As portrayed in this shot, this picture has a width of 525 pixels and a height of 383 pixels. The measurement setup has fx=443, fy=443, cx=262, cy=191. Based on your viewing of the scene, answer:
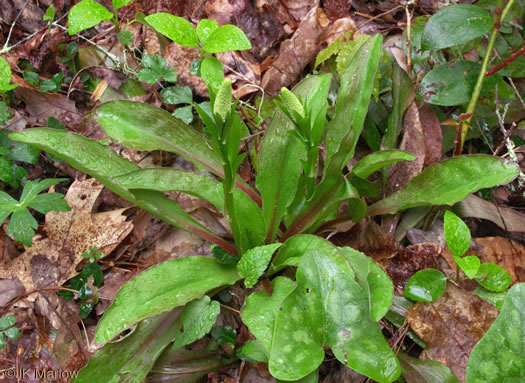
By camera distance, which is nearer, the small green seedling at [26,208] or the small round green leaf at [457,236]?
the small round green leaf at [457,236]

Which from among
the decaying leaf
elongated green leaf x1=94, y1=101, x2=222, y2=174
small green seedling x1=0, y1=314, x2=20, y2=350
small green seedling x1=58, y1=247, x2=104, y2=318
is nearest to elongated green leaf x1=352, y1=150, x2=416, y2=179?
the decaying leaf

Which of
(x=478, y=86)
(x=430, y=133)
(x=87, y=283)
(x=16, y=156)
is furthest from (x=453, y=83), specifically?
(x=16, y=156)

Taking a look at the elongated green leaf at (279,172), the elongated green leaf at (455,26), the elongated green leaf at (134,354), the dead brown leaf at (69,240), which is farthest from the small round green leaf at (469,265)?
the dead brown leaf at (69,240)

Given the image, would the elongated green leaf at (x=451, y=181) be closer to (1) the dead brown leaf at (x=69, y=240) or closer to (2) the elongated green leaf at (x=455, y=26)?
(2) the elongated green leaf at (x=455, y=26)

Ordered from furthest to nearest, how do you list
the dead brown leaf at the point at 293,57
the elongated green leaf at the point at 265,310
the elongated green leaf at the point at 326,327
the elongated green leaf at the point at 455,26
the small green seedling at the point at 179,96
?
1. the dead brown leaf at the point at 293,57
2. the small green seedling at the point at 179,96
3. the elongated green leaf at the point at 455,26
4. the elongated green leaf at the point at 265,310
5. the elongated green leaf at the point at 326,327

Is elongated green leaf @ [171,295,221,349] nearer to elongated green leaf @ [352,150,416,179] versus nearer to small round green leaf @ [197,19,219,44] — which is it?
elongated green leaf @ [352,150,416,179]

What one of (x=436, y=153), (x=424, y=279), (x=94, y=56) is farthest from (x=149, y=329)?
(x=94, y=56)
